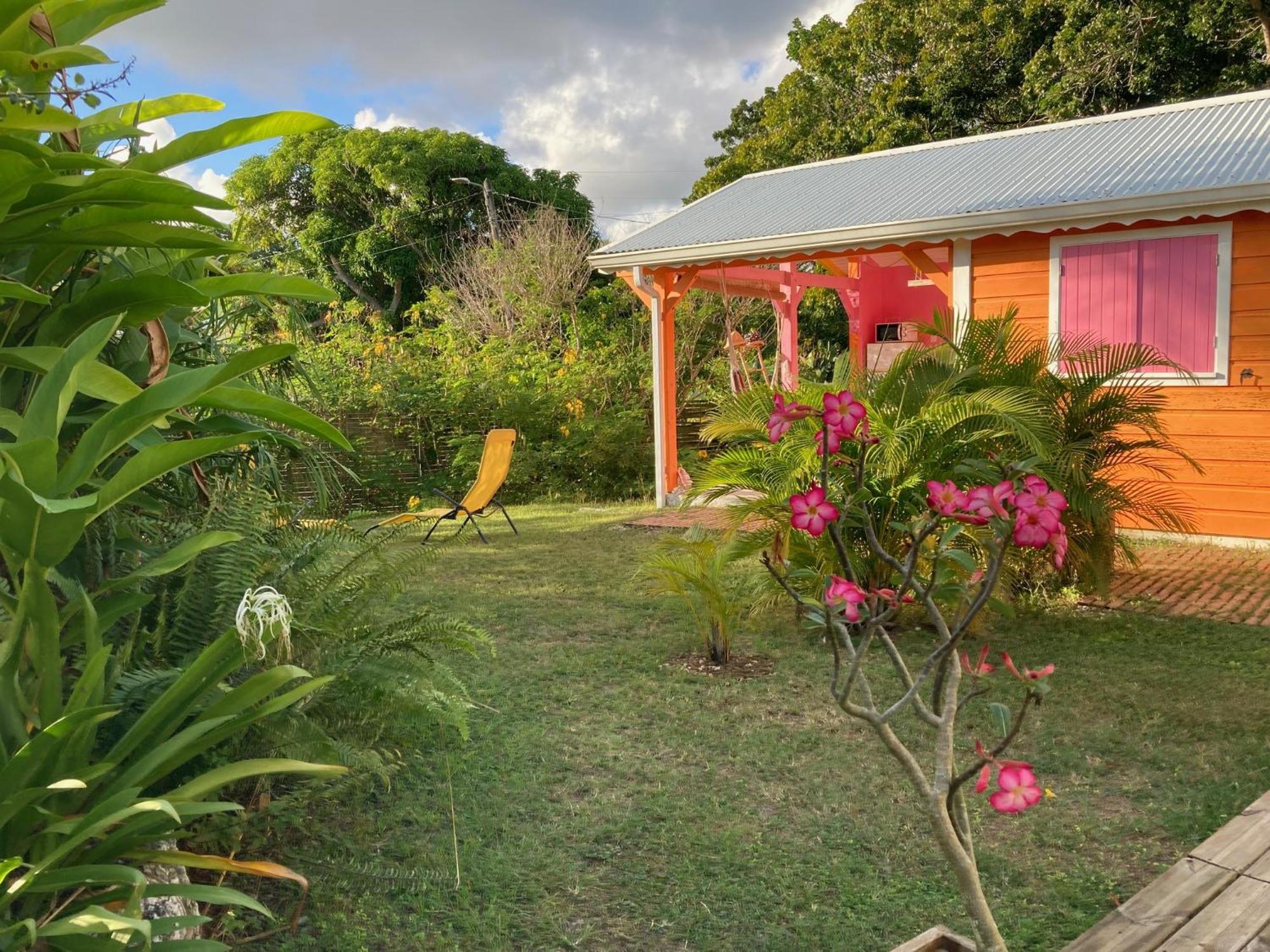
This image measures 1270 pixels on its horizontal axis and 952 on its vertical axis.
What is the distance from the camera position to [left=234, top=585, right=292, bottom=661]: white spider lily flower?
7.55 ft

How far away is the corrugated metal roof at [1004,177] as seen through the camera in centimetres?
774

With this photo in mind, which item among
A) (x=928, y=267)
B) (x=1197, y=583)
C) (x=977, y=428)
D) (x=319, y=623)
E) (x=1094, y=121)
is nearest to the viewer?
(x=319, y=623)

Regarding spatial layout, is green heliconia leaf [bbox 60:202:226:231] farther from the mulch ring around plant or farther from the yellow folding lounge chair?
the yellow folding lounge chair

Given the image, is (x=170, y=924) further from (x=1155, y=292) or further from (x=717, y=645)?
(x=1155, y=292)

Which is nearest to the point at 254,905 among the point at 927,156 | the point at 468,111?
the point at 927,156

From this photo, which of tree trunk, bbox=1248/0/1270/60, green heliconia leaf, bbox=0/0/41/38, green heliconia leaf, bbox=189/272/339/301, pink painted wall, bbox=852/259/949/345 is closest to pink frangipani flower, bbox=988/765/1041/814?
green heliconia leaf, bbox=189/272/339/301

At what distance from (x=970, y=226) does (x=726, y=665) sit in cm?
488

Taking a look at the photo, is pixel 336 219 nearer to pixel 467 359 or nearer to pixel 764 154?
pixel 764 154

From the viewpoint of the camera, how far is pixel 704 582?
488cm

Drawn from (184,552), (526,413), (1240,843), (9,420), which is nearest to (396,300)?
(526,413)

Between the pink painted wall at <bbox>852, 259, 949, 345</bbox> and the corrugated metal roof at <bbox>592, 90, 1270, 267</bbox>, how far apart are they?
1992 millimetres

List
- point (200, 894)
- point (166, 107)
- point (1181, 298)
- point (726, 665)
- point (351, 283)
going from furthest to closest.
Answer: point (351, 283), point (1181, 298), point (726, 665), point (166, 107), point (200, 894)

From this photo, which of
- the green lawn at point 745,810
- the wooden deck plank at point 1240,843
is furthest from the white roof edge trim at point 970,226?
the wooden deck plank at point 1240,843

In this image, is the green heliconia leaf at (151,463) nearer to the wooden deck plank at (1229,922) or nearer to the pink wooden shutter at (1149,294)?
the wooden deck plank at (1229,922)
